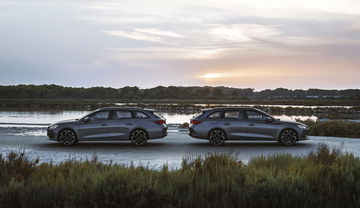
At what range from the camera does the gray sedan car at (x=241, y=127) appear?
808 inches

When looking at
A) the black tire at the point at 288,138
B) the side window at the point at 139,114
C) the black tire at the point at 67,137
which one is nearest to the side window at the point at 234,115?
the black tire at the point at 288,138

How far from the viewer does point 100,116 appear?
2047cm

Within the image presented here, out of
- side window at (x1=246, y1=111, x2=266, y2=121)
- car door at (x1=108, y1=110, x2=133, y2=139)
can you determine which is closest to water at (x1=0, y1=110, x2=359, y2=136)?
car door at (x1=108, y1=110, x2=133, y2=139)

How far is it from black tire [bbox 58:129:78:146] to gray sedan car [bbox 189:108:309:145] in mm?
5133

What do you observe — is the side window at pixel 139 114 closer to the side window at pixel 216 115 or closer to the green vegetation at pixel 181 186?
the side window at pixel 216 115

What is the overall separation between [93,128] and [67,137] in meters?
1.23

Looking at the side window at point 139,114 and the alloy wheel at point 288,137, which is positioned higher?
the side window at point 139,114

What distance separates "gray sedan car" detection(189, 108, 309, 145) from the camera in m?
20.5

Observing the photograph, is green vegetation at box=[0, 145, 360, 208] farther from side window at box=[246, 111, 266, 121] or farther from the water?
the water

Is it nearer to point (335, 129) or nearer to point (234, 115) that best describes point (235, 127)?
point (234, 115)

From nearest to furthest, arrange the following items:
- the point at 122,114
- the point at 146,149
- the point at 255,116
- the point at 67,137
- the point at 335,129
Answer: the point at 146,149 < the point at 67,137 < the point at 122,114 < the point at 255,116 < the point at 335,129

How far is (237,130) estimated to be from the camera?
20.5 m

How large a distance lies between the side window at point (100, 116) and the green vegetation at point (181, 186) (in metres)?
9.76

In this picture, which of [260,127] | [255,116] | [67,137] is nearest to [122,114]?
[67,137]
